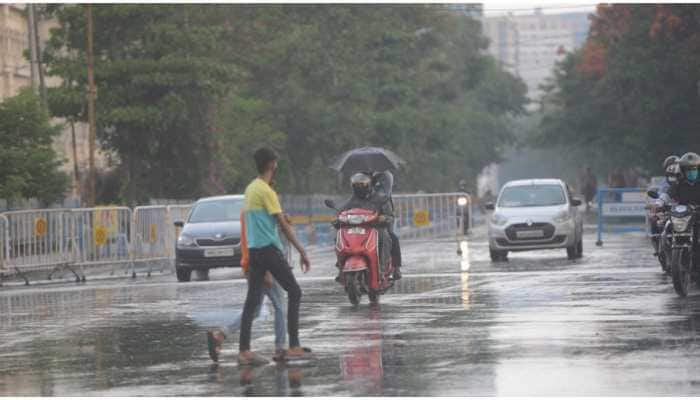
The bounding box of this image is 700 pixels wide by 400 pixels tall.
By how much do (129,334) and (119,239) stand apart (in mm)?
17760

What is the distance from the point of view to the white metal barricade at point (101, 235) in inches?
1387

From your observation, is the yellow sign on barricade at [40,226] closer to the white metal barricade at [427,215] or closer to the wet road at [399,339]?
the wet road at [399,339]

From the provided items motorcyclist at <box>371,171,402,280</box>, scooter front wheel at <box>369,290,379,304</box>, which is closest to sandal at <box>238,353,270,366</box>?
scooter front wheel at <box>369,290,379,304</box>

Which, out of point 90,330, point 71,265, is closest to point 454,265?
point 71,265

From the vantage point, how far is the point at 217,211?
34.1 metres

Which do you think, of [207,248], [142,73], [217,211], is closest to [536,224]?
[217,211]

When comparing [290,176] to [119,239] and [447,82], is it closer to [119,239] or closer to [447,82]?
[447,82]

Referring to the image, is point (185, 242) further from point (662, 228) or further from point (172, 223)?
point (662, 228)

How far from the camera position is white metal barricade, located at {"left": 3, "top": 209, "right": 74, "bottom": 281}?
3369 cm

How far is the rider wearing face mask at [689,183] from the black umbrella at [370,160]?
7.42 metres

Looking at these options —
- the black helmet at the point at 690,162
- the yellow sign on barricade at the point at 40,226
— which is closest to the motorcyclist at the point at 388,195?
the black helmet at the point at 690,162

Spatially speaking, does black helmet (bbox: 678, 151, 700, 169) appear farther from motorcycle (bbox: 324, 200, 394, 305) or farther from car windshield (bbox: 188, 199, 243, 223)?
car windshield (bbox: 188, 199, 243, 223)

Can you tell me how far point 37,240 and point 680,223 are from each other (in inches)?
638

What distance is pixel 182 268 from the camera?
108 feet
